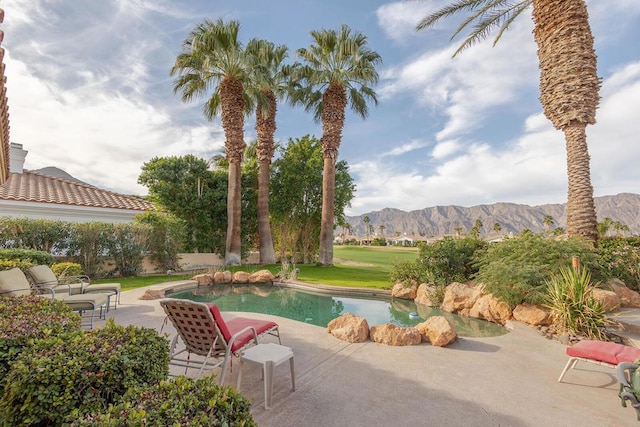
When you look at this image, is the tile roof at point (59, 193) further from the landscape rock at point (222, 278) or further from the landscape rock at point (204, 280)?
the landscape rock at point (222, 278)

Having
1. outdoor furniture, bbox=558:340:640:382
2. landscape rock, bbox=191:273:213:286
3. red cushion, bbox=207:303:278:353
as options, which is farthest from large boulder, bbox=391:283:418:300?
landscape rock, bbox=191:273:213:286

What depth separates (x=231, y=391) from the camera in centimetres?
180

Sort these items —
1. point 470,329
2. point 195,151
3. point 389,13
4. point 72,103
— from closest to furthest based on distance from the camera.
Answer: point 470,329, point 72,103, point 389,13, point 195,151

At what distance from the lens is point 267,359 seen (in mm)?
3367

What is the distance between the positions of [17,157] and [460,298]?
848 inches

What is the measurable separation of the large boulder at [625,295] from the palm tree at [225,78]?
16238mm

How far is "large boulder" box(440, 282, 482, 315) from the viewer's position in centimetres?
856

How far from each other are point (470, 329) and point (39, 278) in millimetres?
10509

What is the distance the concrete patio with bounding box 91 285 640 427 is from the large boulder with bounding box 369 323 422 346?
0.14 metres

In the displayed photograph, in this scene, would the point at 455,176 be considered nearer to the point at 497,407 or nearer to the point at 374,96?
the point at 374,96

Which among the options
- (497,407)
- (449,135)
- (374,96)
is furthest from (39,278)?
(449,135)

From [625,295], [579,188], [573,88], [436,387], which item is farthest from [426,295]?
[573,88]

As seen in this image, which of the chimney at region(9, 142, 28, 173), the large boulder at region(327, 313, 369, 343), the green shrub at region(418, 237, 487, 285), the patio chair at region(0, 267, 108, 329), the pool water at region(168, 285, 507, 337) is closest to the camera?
the large boulder at region(327, 313, 369, 343)

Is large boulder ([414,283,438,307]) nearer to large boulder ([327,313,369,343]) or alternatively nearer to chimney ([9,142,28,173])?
large boulder ([327,313,369,343])
